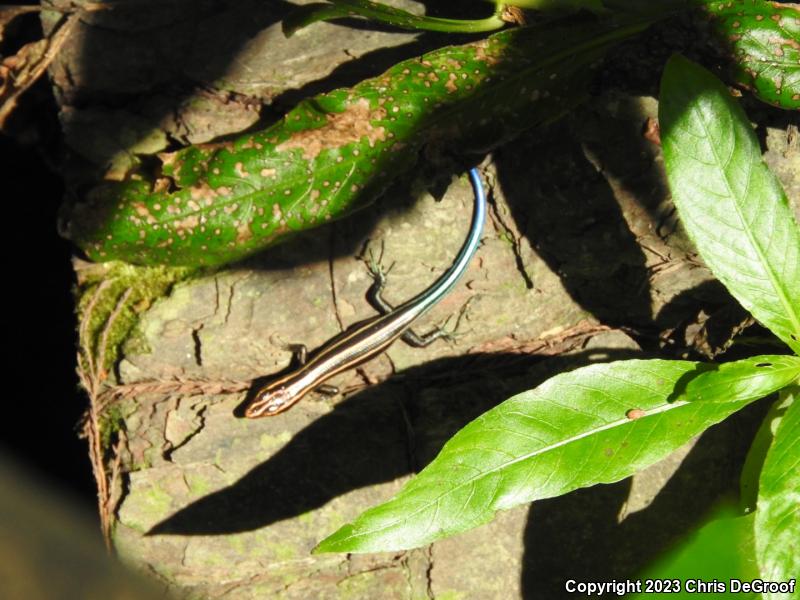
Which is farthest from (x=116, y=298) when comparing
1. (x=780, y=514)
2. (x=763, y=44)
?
(x=763, y=44)

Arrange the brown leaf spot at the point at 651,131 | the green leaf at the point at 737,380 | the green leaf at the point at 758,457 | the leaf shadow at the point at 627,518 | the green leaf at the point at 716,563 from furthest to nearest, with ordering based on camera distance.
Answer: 1. the leaf shadow at the point at 627,518
2. the brown leaf spot at the point at 651,131
3. the green leaf at the point at 758,457
4. the green leaf at the point at 737,380
5. the green leaf at the point at 716,563

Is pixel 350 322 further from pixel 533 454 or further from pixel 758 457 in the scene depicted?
pixel 758 457

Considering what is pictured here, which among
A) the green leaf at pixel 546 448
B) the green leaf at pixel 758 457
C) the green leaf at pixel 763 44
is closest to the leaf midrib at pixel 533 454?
the green leaf at pixel 546 448

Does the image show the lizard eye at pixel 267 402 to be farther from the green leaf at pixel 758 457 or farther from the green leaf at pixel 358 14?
the green leaf at pixel 758 457

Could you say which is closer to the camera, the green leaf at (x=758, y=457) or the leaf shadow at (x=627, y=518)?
the green leaf at (x=758, y=457)

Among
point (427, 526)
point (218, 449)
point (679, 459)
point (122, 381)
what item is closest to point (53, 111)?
point (122, 381)

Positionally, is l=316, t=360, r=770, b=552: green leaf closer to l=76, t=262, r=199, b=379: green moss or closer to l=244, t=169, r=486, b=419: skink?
l=244, t=169, r=486, b=419: skink
